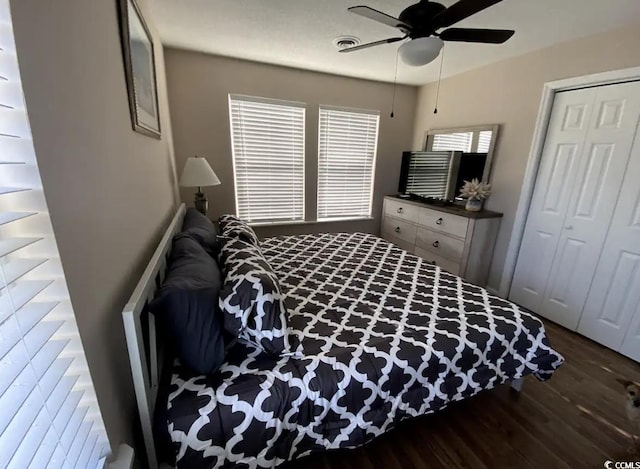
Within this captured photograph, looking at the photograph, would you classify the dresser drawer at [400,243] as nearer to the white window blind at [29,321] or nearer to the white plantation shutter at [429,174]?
the white plantation shutter at [429,174]

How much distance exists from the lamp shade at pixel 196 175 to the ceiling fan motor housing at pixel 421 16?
2.05m

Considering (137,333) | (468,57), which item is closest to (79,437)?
(137,333)

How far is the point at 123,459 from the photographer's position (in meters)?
0.85

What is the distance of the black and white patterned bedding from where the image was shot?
42.1 inches

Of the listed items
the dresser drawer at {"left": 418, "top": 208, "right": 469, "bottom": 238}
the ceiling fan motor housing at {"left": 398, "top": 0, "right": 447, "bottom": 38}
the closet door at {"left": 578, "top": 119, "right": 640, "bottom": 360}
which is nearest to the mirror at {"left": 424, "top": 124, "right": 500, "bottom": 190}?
the dresser drawer at {"left": 418, "top": 208, "right": 469, "bottom": 238}

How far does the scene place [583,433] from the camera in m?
1.59

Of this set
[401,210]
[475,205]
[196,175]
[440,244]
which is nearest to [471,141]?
[475,205]

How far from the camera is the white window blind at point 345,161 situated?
146 inches

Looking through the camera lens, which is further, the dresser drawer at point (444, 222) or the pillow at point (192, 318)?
the dresser drawer at point (444, 222)

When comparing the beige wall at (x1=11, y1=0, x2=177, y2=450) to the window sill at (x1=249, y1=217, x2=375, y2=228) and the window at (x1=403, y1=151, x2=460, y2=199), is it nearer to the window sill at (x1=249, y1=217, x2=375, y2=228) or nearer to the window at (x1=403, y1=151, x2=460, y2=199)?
the window sill at (x1=249, y1=217, x2=375, y2=228)

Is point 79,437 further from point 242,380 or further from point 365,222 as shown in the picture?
point 365,222

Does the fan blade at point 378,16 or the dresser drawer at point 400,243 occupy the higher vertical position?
the fan blade at point 378,16

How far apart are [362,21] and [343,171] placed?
196 cm

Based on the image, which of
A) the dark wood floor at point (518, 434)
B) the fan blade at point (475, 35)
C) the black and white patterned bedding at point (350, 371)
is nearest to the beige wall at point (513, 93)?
the fan blade at point (475, 35)
